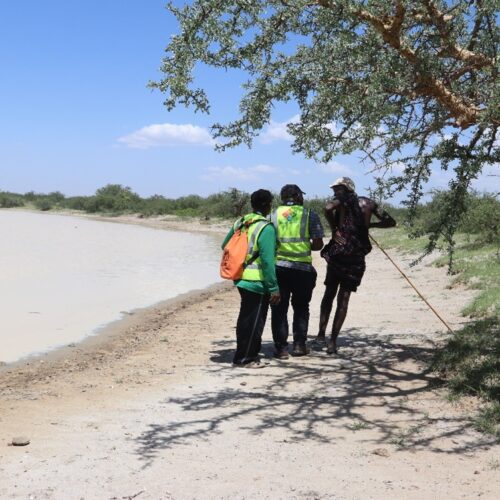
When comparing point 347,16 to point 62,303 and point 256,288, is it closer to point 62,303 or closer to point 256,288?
point 256,288

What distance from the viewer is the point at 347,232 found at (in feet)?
24.2

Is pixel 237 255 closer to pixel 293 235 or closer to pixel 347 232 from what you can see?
pixel 293 235

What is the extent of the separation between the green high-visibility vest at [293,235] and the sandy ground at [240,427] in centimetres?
114

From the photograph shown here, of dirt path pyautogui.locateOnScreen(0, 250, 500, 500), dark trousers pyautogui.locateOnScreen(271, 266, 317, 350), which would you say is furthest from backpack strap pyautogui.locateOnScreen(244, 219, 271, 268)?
dirt path pyautogui.locateOnScreen(0, 250, 500, 500)

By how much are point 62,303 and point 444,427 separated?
10412mm

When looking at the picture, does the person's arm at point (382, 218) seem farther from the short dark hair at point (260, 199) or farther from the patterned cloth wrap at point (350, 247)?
the short dark hair at point (260, 199)

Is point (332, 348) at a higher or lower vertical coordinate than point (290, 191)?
lower

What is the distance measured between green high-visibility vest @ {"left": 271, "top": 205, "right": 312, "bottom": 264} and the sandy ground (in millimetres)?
1139

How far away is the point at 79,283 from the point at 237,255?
11329 millimetres

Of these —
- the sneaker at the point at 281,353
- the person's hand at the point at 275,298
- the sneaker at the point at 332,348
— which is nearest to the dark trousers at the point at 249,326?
the person's hand at the point at 275,298

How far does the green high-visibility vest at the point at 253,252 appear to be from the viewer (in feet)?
23.3

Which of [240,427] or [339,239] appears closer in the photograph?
[240,427]

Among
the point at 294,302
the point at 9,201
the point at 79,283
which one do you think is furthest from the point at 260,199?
the point at 9,201

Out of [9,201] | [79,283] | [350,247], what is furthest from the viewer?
[9,201]
